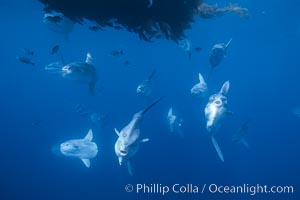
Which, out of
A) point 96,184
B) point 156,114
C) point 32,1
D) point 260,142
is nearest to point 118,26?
point 32,1

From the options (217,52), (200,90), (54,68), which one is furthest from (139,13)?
(200,90)

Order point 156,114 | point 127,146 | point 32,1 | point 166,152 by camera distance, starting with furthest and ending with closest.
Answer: point 156,114
point 166,152
point 32,1
point 127,146

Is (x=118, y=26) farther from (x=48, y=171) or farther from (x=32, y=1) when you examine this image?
(x=48, y=171)

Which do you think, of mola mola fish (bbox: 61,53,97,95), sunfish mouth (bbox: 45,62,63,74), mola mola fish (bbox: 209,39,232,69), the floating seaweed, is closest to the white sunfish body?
mola mola fish (bbox: 209,39,232,69)

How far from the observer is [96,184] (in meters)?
24.0

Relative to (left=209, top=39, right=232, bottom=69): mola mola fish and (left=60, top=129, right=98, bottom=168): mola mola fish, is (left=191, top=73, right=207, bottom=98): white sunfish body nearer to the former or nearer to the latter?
(left=209, top=39, right=232, bottom=69): mola mola fish

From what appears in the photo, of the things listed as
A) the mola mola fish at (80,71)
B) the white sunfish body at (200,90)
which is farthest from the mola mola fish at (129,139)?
the white sunfish body at (200,90)

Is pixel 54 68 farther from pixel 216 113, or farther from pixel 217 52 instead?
pixel 216 113

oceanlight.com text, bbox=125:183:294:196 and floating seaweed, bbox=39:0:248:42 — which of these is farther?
oceanlight.com text, bbox=125:183:294:196

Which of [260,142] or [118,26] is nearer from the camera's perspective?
[118,26]

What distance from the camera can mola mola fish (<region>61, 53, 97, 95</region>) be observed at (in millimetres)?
8609

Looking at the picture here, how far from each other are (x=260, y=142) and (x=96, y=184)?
18.8 meters

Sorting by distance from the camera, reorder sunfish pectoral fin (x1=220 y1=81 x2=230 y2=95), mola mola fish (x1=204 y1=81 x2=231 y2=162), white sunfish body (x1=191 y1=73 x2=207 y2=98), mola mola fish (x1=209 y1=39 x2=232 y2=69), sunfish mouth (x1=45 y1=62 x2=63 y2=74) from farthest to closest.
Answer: white sunfish body (x1=191 y1=73 x2=207 y2=98) < sunfish mouth (x1=45 y1=62 x2=63 y2=74) < mola mola fish (x1=209 y1=39 x2=232 y2=69) < sunfish pectoral fin (x1=220 y1=81 x2=230 y2=95) < mola mola fish (x1=204 y1=81 x2=231 y2=162)

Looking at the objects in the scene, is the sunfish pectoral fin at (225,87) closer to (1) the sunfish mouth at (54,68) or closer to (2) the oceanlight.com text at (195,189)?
(1) the sunfish mouth at (54,68)
